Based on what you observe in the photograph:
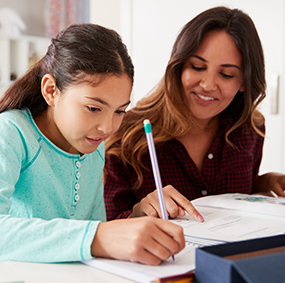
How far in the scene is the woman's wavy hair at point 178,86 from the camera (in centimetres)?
134

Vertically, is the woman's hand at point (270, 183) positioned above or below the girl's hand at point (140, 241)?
below

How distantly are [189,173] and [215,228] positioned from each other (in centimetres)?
60

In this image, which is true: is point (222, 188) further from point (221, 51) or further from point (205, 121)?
point (221, 51)

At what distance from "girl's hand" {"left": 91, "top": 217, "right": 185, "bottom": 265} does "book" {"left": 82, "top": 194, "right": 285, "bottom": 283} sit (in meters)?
0.01

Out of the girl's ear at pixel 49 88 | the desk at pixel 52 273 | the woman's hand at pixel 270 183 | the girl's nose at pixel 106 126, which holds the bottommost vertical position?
the woman's hand at pixel 270 183

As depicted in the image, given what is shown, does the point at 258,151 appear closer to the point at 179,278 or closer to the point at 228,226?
the point at 228,226

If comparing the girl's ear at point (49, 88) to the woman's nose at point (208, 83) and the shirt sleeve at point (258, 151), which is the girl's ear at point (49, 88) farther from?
the shirt sleeve at point (258, 151)

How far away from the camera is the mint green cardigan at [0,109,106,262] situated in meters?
0.65

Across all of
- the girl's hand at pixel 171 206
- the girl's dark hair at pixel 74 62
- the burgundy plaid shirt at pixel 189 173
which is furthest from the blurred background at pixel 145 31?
the girl's dark hair at pixel 74 62

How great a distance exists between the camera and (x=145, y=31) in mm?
2986

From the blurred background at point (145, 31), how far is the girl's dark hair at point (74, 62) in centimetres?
162

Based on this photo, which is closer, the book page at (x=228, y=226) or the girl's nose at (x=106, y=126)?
the book page at (x=228, y=226)

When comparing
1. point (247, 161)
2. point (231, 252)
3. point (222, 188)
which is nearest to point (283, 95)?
point (247, 161)

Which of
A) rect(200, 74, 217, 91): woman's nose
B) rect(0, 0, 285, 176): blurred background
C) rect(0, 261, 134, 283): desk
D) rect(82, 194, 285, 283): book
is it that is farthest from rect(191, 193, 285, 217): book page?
rect(0, 0, 285, 176): blurred background
